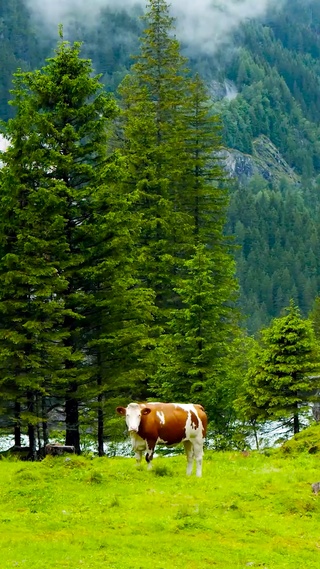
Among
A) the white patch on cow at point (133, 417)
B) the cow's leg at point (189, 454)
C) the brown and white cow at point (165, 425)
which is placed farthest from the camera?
the cow's leg at point (189, 454)

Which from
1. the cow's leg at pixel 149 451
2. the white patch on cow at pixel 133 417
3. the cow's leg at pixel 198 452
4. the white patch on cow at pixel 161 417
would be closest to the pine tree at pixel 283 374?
the cow's leg at pixel 198 452

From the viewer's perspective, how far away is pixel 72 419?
2955cm

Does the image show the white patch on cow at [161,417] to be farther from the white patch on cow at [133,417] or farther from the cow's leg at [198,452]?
the cow's leg at [198,452]

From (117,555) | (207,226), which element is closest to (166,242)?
(207,226)

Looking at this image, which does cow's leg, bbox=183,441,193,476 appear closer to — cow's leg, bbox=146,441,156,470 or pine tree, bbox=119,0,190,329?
cow's leg, bbox=146,441,156,470

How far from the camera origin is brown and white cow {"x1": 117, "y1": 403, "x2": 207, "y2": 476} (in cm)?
1803

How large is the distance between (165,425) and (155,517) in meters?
4.11

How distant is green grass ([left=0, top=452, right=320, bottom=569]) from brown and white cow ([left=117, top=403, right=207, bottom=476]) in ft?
2.98

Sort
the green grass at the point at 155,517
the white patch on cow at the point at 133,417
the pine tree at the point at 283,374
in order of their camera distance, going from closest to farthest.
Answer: the green grass at the point at 155,517 → the white patch on cow at the point at 133,417 → the pine tree at the point at 283,374

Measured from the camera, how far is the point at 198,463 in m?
18.9

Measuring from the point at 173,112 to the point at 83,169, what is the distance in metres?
17.7

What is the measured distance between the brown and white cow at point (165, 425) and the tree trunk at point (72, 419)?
10591mm

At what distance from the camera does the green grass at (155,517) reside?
11.9 metres

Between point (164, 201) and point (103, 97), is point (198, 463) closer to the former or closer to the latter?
point (103, 97)
